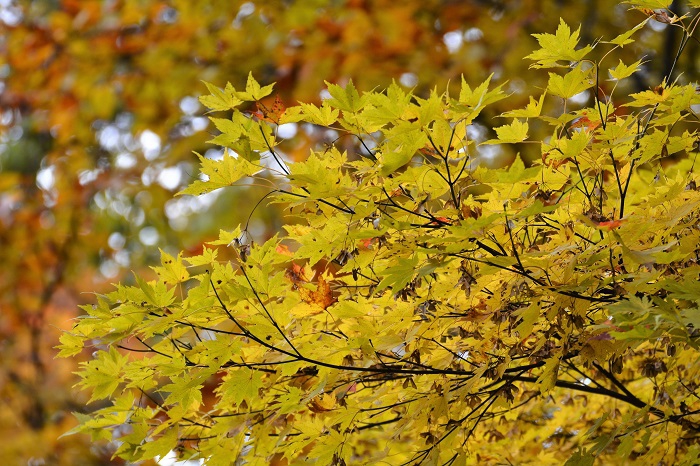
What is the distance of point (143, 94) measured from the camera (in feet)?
18.1

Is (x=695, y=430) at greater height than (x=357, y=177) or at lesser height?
lesser

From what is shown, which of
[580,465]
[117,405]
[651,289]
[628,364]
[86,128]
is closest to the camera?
[651,289]

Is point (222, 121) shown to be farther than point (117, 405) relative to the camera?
No

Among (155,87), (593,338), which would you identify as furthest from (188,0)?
(593,338)

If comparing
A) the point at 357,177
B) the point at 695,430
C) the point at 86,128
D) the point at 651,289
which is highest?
the point at 357,177

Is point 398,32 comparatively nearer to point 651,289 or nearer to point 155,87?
point 155,87

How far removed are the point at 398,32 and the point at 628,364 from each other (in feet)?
9.95

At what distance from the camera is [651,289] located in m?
1.21

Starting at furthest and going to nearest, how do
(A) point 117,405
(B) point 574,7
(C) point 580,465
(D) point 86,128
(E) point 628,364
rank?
(D) point 86,128 → (B) point 574,7 → (E) point 628,364 → (A) point 117,405 → (C) point 580,465

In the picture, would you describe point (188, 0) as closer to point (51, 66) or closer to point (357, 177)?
point (51, 66)

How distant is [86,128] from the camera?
6.18 m

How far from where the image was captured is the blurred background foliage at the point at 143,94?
14.9ft

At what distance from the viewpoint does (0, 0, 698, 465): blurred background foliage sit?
179 inches

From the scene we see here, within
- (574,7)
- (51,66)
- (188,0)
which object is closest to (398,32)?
(574,7)
